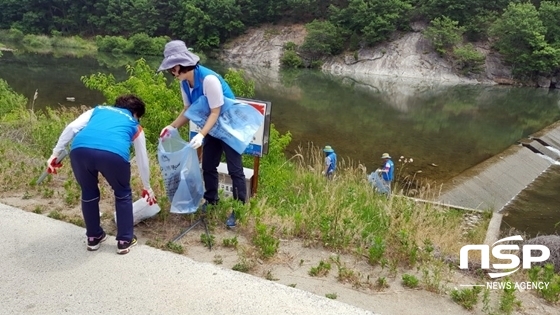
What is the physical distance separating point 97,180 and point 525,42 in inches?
1925

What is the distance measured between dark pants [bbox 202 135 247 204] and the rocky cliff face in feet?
146

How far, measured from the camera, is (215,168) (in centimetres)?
465

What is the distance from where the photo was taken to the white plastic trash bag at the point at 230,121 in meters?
4.26

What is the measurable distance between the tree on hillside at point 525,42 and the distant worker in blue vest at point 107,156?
154ft

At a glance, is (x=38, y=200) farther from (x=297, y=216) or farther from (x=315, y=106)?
(x=315, y=106)

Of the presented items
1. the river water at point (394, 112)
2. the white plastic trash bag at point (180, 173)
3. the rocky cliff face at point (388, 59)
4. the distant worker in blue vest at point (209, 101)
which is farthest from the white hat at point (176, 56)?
the rocky cliff face at point (388, 59)

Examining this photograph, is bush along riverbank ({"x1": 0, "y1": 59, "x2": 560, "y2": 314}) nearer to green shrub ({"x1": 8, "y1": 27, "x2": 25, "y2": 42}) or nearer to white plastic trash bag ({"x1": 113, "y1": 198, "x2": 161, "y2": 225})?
white plastic trash bag ({"x1": 113, "y1": 198, "x2": 161, "y2": 225})

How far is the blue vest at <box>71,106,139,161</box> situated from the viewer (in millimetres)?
3633

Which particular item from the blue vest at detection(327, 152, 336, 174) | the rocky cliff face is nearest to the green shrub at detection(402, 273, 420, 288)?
the blue vest at detection(327, 152, 336, 174)

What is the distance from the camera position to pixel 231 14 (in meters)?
57.1

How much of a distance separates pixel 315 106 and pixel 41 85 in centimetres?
1525

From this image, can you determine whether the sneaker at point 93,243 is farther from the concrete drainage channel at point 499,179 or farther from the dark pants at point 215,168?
the concrete drainage channel at point 499,179

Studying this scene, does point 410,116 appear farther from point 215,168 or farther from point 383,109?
point 215,168

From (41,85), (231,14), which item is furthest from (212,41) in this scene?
(41,85)
